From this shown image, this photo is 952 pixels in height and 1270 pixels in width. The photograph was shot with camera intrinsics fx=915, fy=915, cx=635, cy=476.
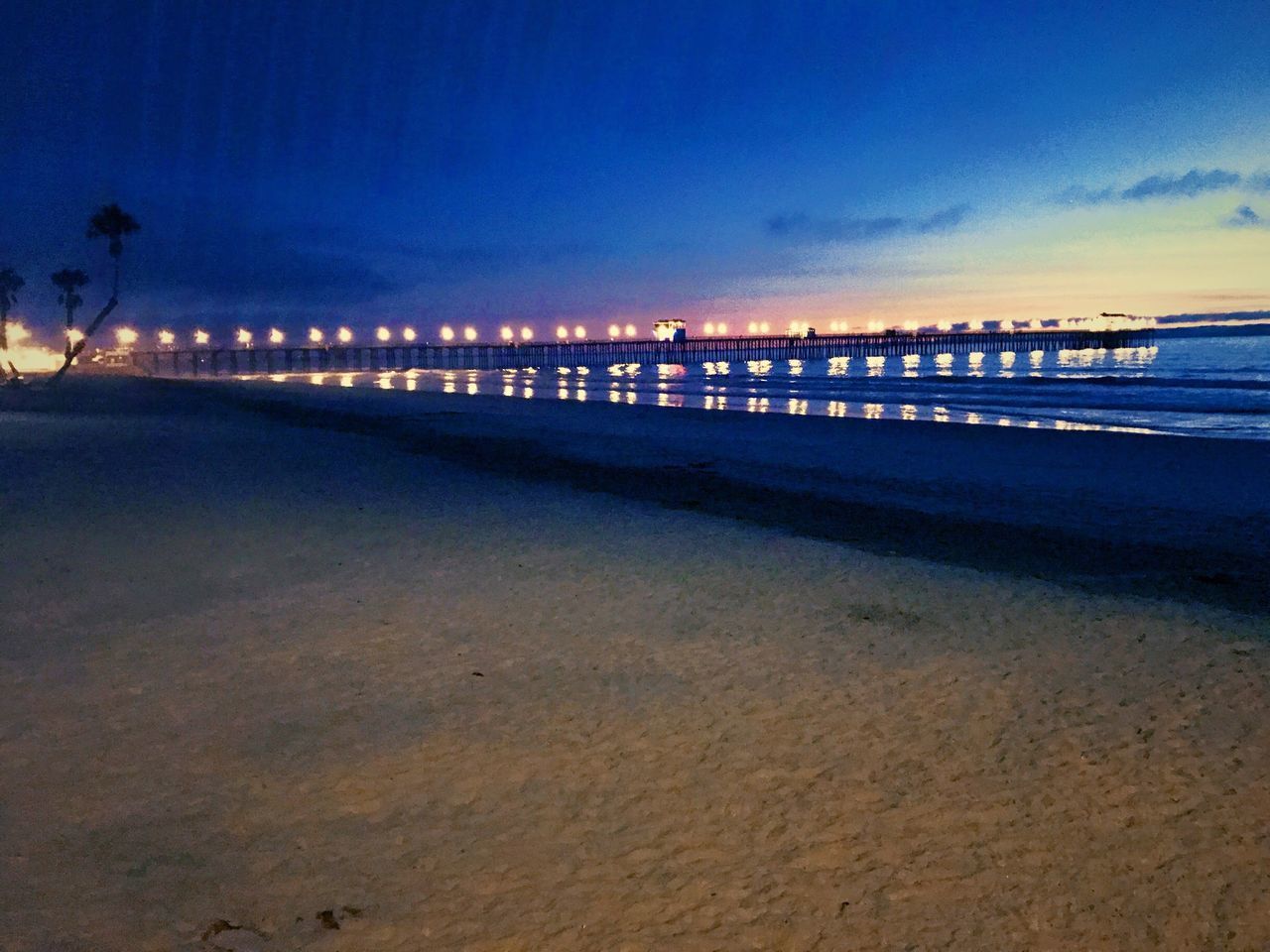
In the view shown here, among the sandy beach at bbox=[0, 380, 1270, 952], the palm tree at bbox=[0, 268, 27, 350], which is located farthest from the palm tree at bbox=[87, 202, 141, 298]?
the sandy beach at bbox=[0, 380, 1270, 952]

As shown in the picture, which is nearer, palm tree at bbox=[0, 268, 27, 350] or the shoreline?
the shoreline

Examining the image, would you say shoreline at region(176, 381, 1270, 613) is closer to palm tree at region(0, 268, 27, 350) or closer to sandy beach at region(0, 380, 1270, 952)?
sandy beach at region(0, 380, 1270, 952)

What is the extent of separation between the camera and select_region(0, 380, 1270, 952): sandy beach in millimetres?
3004

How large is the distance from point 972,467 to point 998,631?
944cm

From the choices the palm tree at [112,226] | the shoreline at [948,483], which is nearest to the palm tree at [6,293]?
the palm tree at [112,226]

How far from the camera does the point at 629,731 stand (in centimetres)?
443

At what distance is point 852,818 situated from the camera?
3.54 metres

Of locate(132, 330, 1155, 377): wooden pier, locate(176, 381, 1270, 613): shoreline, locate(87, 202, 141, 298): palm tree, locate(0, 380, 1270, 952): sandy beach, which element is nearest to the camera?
locate(0, 380, 1270, 952): sandy beach

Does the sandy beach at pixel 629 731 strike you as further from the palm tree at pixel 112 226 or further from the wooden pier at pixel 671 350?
the wooden pier at pixel 671 350

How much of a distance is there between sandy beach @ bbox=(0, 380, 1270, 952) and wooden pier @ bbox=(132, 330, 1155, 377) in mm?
111447

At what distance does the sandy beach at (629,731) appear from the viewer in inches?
118

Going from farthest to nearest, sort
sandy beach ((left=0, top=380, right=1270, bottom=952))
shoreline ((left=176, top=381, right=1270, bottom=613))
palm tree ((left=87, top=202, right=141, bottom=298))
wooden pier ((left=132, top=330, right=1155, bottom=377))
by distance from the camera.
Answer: wooden pier ((left=132, top=330, right=1155, bottom=377)), palm tree ((left=87, top=202, right=141, bottom=298)), shoreline ((left=176, top=381, right=1270, bottom=613)), sandy beach ((left=0, top=380, right=1270, bottom=952))

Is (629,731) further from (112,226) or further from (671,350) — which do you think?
(671,350)

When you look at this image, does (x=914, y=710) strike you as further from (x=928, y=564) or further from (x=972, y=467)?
(x=972, y=467)
